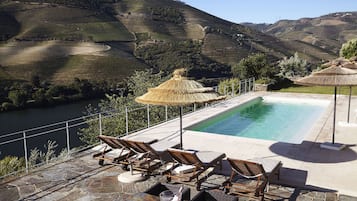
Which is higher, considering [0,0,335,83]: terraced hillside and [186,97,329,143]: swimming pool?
[0,0,335,83]: terraced hillside

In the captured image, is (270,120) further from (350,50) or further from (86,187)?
(350,50)

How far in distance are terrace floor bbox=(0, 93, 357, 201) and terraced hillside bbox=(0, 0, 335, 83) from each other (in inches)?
1450

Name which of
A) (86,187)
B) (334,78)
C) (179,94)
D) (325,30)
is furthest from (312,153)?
(325,30)

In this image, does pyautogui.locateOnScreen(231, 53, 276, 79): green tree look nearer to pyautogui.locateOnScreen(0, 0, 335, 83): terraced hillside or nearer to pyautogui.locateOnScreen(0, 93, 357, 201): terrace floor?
pyautogui.locateOnScreen(0, 93, 357, 201): terrace floor

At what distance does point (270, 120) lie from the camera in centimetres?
1298

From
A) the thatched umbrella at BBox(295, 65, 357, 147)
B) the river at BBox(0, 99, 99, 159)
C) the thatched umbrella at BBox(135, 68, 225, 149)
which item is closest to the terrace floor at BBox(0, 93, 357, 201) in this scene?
the thatched umbrella at BBox(135, 68, 225, 149)

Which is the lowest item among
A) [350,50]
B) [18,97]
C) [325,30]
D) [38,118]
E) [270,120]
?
[38,118]

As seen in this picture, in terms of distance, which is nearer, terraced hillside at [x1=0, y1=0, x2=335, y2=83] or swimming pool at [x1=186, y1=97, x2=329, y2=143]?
swimming pool at [x1=186, y1=97, x2=329, y2=143]

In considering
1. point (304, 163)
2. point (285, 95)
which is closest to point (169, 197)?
point (304, 163)

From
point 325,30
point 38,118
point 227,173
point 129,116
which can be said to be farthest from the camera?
point 325,30

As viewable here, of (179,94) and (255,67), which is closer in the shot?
(179,94)

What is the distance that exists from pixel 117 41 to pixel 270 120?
54.6 metres

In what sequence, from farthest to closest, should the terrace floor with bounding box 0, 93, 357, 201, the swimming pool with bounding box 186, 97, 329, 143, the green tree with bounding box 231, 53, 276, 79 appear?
the green tree with bounding box 231, 53, 276, 79
the swimming pool with bounding box 186, 97, 329, 143
the terrace floor with bounding box 0, 93, 357, 201

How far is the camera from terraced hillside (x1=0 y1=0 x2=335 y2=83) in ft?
158
